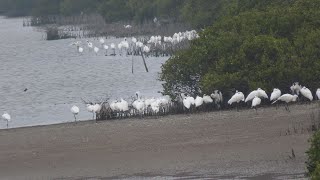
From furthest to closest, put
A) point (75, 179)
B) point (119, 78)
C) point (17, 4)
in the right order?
point (17, 4)
point (119, 78)
point (75, 179)

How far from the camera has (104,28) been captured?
6719 centimetres

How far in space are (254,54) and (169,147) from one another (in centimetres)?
663

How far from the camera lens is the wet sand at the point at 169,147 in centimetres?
1573

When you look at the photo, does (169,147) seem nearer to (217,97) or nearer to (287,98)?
(287,98)

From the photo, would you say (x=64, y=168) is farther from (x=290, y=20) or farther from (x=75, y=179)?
(x=290, y=20)

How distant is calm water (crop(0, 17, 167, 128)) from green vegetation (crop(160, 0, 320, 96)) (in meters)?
3.55

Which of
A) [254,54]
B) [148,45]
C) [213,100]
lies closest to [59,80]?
[148,45]

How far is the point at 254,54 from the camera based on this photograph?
935 inches

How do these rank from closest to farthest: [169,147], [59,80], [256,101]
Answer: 1. [169,147]
2. [256,101]
3. [59,80]

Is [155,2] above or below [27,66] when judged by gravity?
above

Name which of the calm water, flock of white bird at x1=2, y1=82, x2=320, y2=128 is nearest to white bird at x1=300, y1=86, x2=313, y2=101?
flock of white bird at x1=2, y1=82, x2=320, y2=128

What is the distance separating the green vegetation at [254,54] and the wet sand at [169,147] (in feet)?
5.73

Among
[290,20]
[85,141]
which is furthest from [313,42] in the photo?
[85,141]

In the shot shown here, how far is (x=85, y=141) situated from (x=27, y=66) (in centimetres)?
2922
